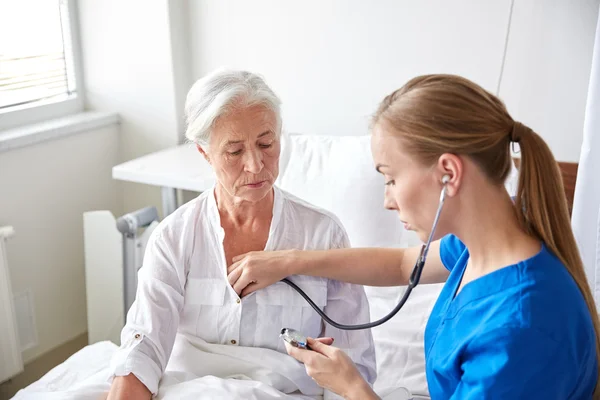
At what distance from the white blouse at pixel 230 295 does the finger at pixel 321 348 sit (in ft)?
0.94

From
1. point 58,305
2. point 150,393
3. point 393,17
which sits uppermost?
point 393,17

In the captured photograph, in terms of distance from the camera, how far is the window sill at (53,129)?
7.77 feet

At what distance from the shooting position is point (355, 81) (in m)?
2.45

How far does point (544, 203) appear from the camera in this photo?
1.07 metres

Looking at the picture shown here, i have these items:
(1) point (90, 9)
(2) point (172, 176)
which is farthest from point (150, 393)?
(1) point (90, 9)

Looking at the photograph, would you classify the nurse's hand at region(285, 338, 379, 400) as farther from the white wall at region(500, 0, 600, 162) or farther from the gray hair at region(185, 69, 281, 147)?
the white wall at region(500, 0, 600, 162)

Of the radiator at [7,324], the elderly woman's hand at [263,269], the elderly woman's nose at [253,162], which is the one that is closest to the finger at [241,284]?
the elderly woman's hand at [263,269]

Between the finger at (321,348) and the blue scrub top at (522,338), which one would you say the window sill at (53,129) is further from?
the blue scrub top at (522,338)

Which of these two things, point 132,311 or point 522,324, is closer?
point 522,324

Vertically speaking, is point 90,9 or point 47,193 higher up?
point 90,9

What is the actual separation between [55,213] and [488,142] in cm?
201

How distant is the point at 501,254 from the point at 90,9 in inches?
88.9

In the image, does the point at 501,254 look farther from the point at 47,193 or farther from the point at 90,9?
the point at 90,9

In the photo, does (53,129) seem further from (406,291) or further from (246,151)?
(406,291)
